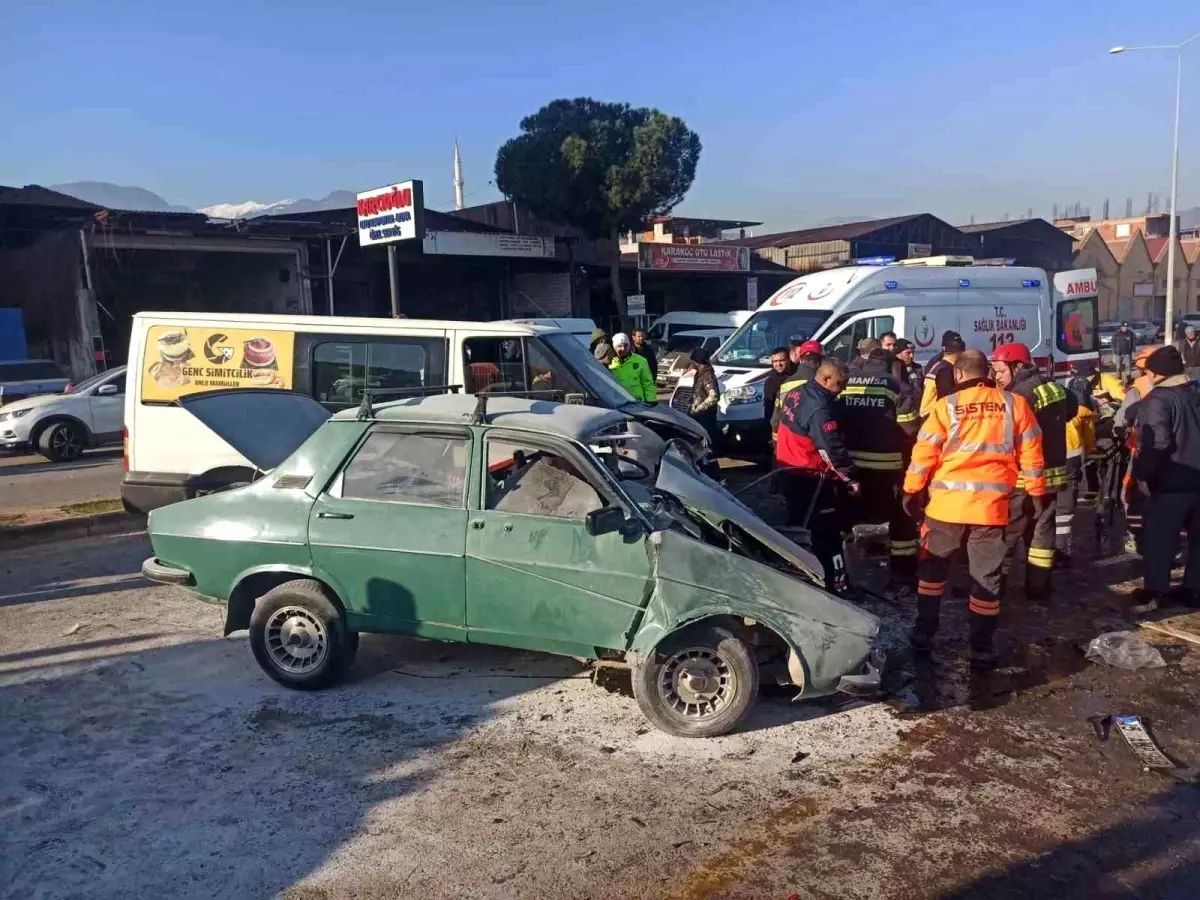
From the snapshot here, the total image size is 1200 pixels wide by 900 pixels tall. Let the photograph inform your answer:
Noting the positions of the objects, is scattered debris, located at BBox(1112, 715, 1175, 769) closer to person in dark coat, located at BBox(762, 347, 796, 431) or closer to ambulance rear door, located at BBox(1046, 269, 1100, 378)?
person in dark coat, located at BBox(762, 347, 796, 431)

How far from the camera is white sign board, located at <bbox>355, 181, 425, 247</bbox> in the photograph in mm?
15320

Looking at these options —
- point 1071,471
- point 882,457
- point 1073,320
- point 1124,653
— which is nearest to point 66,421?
point 882,457

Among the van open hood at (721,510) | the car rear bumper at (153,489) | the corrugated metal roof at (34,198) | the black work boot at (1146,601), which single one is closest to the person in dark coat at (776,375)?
the black work boot at (1146,601)

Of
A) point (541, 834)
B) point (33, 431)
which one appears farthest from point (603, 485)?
point (33, 431)

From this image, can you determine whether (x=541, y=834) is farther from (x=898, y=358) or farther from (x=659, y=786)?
(x=898, y=358)

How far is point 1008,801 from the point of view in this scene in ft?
12.6

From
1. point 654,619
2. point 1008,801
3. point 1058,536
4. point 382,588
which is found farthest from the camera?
point 1058,536

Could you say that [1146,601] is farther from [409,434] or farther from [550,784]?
[409,434]

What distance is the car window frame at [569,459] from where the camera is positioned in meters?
4.51

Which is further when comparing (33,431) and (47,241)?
(47,241)

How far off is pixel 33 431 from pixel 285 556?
11204 mm

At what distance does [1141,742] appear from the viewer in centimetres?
439

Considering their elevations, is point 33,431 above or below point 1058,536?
above

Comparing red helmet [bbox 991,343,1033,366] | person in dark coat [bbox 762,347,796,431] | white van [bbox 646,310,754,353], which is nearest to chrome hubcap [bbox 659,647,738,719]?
red helmet [bbox 991,343,1033,366]
